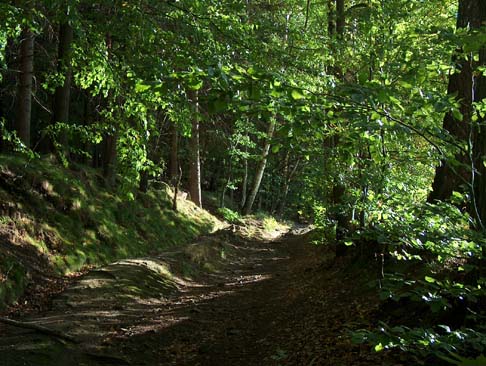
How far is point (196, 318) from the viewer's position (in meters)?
8.34

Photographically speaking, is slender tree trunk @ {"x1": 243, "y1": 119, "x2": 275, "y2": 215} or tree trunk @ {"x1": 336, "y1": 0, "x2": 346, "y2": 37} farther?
slender tree trunk @ {"x1": 243, "y1": 119, "x2": 275, "y2": 215}

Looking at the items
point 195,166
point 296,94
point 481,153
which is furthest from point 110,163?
point 296,94

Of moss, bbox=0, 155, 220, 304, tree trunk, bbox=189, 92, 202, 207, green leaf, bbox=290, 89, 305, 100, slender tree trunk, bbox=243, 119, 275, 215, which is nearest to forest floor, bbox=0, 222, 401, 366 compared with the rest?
moss, bbox=0, 155, 220, 304

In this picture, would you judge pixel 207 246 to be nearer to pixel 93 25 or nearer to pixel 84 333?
pixel 84 333

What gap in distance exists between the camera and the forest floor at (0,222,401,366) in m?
5.88

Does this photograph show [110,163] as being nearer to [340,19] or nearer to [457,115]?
[340,19]

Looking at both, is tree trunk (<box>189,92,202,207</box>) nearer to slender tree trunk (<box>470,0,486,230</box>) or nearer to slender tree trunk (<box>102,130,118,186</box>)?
slender tree trunk (<box>102,130,118,186</box>)

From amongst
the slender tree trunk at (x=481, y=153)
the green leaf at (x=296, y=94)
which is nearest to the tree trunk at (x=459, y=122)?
the slender tree trunk at (x=481, y=153)

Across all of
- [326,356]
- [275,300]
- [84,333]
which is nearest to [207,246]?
[275,300]

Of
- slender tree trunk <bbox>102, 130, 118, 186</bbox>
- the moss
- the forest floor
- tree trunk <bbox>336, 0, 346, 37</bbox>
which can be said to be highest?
tree trunk <bbox>336, 0, 346, 37</bbox>

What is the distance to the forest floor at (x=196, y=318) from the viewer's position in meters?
5.88

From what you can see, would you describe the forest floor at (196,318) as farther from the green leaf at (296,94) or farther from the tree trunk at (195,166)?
the tree trunk at (195,166)

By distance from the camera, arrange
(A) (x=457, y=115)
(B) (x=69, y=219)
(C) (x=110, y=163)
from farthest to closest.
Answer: (C) (x=110, y=163) → (B) (x=69, y=219) → (A) (x=457, y=115)

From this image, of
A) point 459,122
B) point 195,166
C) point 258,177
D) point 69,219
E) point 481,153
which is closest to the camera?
point 481,153
